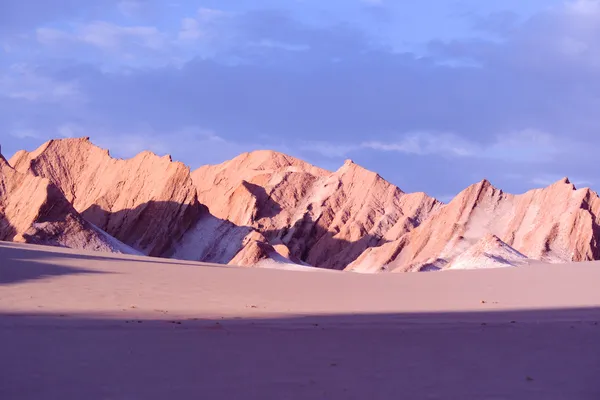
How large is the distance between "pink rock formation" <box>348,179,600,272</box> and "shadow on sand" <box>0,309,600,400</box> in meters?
47.0

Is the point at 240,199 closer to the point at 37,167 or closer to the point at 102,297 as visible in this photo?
the point at 37,167

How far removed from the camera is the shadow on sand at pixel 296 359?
642 centimetres

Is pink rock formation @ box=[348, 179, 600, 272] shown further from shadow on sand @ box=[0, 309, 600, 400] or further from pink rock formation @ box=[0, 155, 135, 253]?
shadow on sand @ box=[0, 309, 600, 400]

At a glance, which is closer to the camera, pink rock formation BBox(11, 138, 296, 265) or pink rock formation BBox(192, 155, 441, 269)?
pink rock formation BBox(11, 138, 296, 265)

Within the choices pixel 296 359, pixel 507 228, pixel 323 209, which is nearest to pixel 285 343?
pixel 296 359

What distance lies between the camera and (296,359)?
7957 mm

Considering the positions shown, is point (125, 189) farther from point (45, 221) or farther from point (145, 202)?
point (45, 221)

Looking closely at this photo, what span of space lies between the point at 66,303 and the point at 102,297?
1301 mm

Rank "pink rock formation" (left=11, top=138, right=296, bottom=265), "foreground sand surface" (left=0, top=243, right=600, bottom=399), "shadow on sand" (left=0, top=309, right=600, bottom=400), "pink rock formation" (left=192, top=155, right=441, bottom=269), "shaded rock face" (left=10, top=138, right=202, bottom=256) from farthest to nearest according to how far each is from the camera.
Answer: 1. "pink rock formation" (left=192, top=155, right=441, bottom=269)
2. "shaded rock face" (left=10, top=138, right=202, bottom=256)
3. "pink rock formation" (left=11, top=138, right=296, bottom=265)
4. "foreground sand surface" (left=0, top=243, right=600, bottom=399)
5. "shadow on sand" (left=0, top=309, right=600, bottom=400)

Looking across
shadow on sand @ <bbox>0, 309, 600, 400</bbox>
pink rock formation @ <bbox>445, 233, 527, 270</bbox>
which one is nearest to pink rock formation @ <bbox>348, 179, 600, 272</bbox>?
pink rock formation @ <bbox>445, 233, 527, 270</bbox>

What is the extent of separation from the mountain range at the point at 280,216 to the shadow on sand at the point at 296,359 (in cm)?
3717

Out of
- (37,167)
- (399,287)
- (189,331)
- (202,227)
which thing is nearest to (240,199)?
(202,227)

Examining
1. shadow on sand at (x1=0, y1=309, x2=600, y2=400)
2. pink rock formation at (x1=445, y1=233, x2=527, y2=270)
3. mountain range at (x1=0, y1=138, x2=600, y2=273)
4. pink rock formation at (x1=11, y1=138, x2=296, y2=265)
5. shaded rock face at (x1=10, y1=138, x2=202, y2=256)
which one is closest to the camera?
shadow on sand at (x1=0, y1=309, x2=600, y2=400)

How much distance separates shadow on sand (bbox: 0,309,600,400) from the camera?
6.42 m
